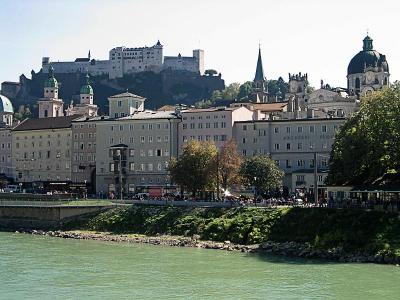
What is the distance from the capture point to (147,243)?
56.5 m

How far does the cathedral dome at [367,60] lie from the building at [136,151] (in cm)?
3958

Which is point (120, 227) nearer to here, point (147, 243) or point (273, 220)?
point (147, 243)

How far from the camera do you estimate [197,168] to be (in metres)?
71.6

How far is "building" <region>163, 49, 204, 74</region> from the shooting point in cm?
18450

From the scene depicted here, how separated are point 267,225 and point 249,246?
3.51m

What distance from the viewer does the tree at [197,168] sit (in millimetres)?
71438

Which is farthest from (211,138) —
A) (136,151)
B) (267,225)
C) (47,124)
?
(267,225)

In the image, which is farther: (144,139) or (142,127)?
(142,127)

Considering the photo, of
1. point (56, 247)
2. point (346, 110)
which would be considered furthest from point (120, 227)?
point (346, 110)

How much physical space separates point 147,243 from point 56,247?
22.4 feet

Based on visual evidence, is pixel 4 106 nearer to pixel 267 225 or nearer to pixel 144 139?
pixel 144 139

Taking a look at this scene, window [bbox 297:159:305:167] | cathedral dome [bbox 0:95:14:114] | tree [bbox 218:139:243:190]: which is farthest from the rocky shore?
cathedral dome [bbox 0:95:14:114]

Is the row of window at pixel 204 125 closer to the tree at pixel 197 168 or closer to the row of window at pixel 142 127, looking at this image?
the row of window at pixel 142 127

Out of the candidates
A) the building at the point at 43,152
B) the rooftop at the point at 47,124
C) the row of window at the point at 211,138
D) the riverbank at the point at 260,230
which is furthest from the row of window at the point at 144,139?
the riverbank at the point at 260,230
